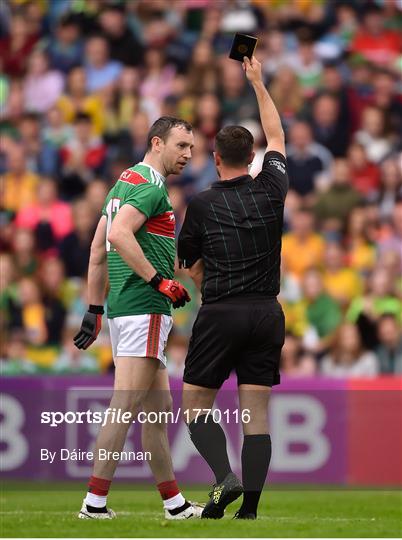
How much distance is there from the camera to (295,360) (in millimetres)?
13508

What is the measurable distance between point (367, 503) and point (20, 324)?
17.3 ft

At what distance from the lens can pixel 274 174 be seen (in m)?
7.89

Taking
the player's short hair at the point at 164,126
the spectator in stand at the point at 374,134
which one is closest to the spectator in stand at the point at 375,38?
the spectator in stand at the point at 374,134

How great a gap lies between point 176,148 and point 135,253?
0.73 meters

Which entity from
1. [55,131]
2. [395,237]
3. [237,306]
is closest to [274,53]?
[55,131]

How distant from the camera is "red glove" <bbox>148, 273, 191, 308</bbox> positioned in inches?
304

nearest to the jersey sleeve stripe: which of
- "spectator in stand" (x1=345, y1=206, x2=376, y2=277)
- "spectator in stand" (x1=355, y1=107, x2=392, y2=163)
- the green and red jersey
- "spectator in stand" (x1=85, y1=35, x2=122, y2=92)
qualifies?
the green and red jersey

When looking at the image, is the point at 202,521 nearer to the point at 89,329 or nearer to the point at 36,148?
the point at 89,329

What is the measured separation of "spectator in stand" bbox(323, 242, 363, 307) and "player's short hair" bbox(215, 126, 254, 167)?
6637 millimetres

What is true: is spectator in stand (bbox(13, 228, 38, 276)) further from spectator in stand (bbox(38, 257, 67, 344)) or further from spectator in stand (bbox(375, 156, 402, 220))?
spectator in stand (bbox(375, 156, 402, 220))

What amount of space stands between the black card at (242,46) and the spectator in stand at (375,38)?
379 inches

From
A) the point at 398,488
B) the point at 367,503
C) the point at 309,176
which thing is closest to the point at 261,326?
the point at 367,503

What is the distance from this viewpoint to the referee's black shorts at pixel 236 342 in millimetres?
7754

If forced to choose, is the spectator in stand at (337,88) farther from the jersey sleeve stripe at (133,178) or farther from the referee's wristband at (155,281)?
the referee's wristband at (155,281)
